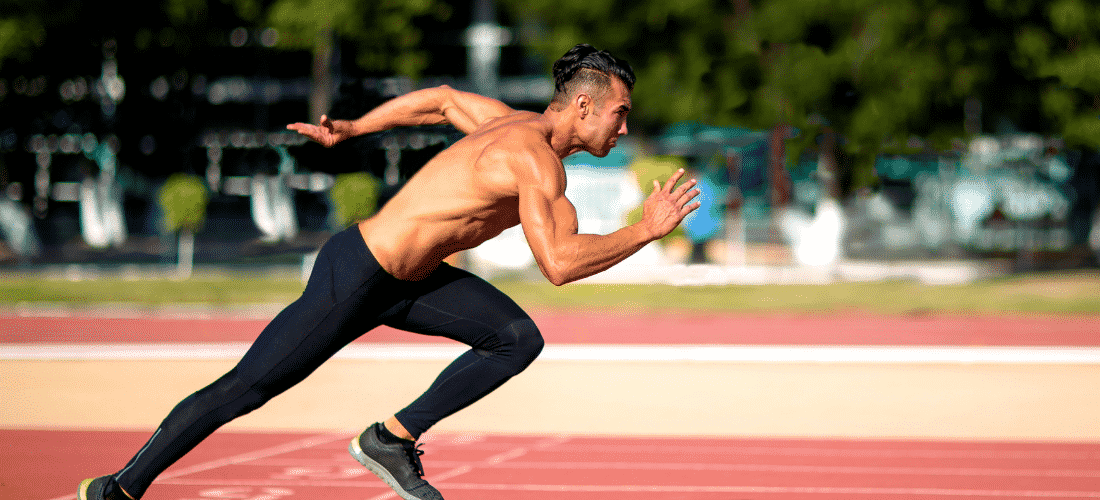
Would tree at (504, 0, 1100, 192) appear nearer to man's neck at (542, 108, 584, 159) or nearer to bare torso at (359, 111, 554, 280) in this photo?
man's neck at (542, 108, 584, 159)

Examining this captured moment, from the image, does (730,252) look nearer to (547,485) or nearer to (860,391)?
(860,391)

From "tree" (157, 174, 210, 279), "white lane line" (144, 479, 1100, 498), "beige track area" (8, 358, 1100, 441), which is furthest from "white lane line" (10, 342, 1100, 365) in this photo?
"tree" (157, 174, 210, 279)

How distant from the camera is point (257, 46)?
34406 mm

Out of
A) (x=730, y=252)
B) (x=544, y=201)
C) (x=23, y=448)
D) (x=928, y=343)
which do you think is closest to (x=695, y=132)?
(x=730, y=252)

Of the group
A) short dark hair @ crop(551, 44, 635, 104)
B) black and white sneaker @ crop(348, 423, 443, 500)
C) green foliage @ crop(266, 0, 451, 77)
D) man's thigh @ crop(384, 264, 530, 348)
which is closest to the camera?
short dark hair @ crop(551, 44, 635, 104)

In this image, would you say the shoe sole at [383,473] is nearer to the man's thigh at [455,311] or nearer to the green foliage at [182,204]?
the man's thigh at [455,311]

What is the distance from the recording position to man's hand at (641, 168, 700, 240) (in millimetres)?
4121

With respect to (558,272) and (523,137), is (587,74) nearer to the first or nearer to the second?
(523,137)

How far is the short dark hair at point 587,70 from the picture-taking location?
4.38 meters

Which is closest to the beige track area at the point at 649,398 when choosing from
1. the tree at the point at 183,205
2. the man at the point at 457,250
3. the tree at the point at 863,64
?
the man at the point at 457,250

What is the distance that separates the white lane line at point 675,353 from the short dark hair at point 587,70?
652 centimetres

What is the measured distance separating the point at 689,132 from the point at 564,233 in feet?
68.5

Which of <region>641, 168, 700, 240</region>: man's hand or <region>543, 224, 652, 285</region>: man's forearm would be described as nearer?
<region>543, 224, 652, 285</region>: man's forearm

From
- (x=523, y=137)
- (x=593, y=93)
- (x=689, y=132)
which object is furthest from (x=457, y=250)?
(x=689, y=132)
